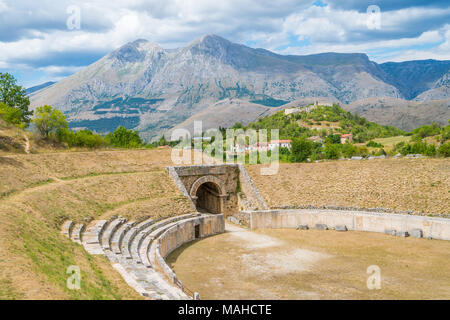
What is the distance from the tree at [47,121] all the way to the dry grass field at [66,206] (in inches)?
255

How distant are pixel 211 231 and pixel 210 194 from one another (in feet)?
27.2

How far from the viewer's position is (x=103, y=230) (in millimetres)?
22844

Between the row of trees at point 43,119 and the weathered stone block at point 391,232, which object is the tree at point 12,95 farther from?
the weathered stone block at point 391,232

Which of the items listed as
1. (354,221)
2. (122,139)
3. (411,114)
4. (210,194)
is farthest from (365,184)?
(411,114)

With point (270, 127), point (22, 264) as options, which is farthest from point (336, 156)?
point (270, 127)

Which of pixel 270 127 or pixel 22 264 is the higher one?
pixel 270 127

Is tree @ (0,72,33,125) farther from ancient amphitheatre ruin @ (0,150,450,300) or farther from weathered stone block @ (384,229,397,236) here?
weathered stone block @ (384,229,397,236)

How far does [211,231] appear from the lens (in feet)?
104

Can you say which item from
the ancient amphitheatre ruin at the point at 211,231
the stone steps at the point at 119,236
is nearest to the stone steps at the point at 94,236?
the ancient amphitheatre ruin at the point at 211,231

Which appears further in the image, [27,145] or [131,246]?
[27,145]

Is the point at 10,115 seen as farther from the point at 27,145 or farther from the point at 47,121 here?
the point at 27,145

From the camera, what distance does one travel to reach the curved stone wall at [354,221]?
28188mm
